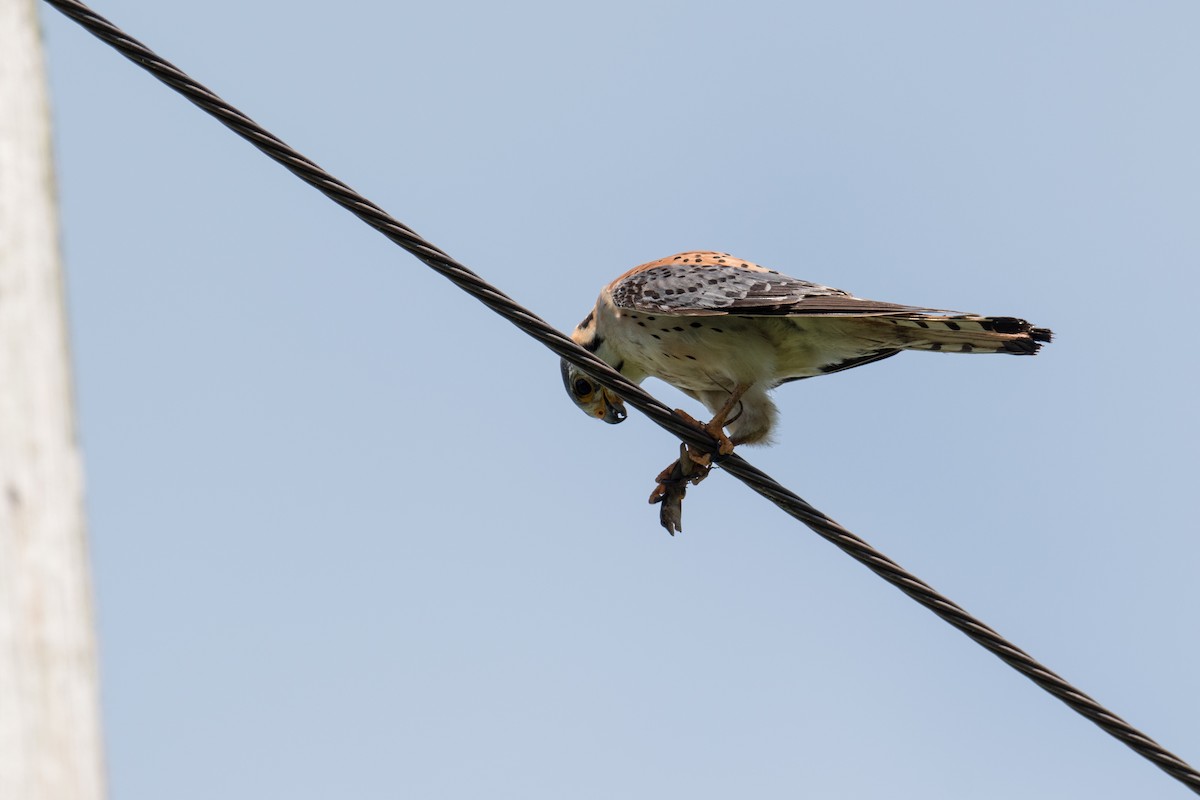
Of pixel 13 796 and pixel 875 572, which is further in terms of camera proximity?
pixel 875 572

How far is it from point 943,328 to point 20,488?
4.47 metres

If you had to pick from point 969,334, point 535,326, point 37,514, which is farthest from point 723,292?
point 37,514

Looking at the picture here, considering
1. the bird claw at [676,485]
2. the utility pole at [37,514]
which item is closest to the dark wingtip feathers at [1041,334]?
the bird claw at [676,485]

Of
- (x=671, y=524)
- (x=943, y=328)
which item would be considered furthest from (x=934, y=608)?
(x=671, y=524)

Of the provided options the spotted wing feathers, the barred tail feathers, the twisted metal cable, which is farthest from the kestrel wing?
the twisted metal cable

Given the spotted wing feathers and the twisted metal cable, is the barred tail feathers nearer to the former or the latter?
the spotted wing feathers

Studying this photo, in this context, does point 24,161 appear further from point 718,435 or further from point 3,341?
point 718,435

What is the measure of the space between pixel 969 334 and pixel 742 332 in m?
1.14

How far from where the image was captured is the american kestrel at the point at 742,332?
548cm

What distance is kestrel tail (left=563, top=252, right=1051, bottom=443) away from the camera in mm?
5500

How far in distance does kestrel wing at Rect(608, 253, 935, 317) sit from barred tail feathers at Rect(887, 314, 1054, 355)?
14 centimetres

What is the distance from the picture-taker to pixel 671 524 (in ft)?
19.5

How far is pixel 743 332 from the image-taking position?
602 centimetres

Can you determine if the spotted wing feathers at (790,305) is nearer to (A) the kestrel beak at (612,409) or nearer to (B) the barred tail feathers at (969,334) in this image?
(B) the barred tail feathers at (969,334)
